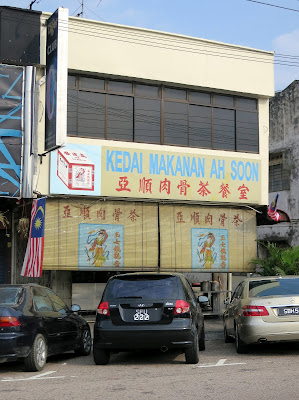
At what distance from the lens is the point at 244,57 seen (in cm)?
2008

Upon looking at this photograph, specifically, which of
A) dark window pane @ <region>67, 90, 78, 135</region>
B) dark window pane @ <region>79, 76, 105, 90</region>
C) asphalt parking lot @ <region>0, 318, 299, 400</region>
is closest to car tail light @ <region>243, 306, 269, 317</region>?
asphalt parking lot @ <region>0, 318, 299, 400</region>

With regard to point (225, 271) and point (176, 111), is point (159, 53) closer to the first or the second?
point (176, 111)

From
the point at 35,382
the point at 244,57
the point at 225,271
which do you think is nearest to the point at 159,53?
the point at 244,57

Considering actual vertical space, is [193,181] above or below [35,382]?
above

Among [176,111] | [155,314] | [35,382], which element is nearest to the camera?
[35,382]

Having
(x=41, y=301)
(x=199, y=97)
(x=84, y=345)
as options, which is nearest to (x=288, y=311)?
(x=84, y=345)

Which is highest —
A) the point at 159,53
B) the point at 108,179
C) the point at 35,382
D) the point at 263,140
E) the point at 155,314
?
the point at 159,53

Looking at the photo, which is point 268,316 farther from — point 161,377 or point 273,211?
point 273,211

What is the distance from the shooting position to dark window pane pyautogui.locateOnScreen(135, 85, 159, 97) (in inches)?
735

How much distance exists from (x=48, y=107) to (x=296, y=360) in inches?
367

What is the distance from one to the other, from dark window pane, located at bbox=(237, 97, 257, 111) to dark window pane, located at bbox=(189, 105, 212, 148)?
1140 millimetres

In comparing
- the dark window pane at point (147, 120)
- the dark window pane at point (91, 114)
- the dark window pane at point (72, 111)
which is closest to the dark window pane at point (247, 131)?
the dark window pane at point (147, 120)

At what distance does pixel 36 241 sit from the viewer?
1648cm

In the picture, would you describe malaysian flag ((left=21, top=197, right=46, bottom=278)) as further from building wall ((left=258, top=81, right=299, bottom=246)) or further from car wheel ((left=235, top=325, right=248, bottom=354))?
building wall ((left=258, top=81, right=299, bottom=246))
